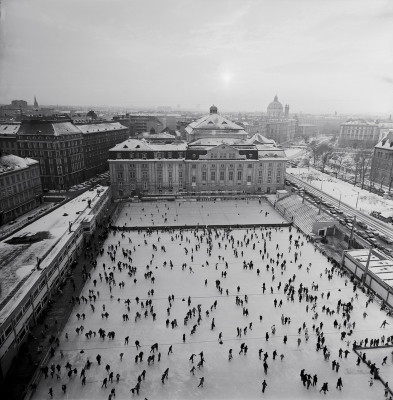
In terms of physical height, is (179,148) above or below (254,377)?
above

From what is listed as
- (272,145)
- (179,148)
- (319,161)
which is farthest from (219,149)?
(319,161)

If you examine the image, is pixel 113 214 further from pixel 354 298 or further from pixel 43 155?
pixel 354 298

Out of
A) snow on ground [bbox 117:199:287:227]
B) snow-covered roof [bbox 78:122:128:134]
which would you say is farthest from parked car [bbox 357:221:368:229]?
snow-covered roof [bbox 78:122:128:134]

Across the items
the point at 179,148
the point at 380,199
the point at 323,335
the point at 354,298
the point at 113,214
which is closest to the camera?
the point at 323,335

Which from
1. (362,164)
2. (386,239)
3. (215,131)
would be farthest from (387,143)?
(386,239)

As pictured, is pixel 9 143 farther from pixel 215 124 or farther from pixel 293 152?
pixel 293 152

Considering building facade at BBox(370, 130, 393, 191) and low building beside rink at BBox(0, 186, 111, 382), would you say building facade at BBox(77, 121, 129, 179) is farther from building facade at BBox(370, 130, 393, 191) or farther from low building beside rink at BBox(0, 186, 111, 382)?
building facade at BBox(370, 130, 393, 191)

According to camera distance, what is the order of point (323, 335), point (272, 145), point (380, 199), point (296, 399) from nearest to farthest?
point (296, 399) → point (323, 335) → point (380, 199) → point (272, 145)
